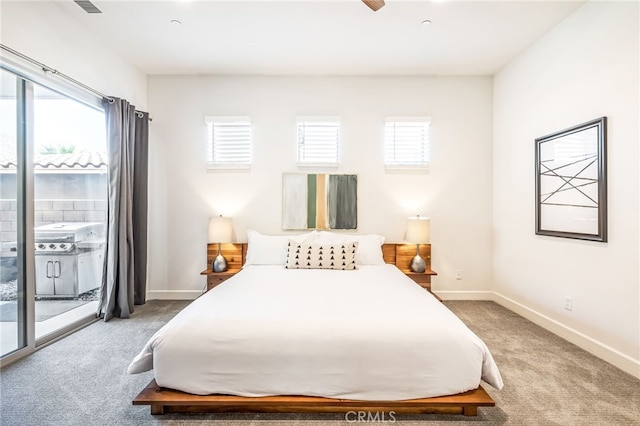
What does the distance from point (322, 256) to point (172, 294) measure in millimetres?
2222

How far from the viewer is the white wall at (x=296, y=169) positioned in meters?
3.96

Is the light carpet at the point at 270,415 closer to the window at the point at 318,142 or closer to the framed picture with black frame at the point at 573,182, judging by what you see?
the framed picture with black frame at the point at 573,182

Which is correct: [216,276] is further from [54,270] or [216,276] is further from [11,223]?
[11,223]

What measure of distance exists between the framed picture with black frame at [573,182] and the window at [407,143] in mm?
1217

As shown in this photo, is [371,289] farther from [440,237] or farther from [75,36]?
[75,36]

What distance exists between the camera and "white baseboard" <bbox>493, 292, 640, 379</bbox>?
2.26m

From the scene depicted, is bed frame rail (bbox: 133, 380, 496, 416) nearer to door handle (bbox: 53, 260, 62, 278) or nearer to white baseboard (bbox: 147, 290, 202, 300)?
door handle (bbox: 53, 260, 62, 278)

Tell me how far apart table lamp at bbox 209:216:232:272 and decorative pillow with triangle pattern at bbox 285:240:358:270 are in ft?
2.92

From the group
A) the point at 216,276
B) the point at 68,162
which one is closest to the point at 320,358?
the point at 216,276

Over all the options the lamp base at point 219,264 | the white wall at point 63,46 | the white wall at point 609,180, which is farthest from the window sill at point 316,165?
the white wall at point 63,46

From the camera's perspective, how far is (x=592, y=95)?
2.58m

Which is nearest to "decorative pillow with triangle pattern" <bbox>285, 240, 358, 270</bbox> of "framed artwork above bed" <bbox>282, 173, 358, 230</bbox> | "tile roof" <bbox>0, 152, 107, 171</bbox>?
"framed artwork above bed" <bbox>282, 173, 358, 230</bbox>

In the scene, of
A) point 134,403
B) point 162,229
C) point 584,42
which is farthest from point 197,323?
point 584,42

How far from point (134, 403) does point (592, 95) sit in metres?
4.05
